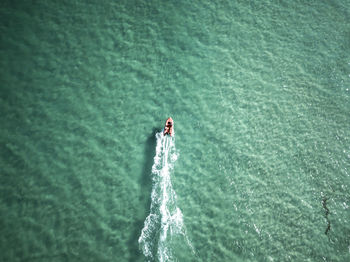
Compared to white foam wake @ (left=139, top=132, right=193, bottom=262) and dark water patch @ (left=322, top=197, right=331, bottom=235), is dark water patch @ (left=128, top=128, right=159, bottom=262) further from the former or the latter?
dark water patch @ (left=322, top=197, right=331, bottom=235)

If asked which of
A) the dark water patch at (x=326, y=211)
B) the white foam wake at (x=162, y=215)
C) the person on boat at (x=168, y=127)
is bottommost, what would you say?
the white foam wake at (x=162, y=215)

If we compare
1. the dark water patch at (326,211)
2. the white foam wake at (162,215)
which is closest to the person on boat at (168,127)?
the white foam wake at (162,215)

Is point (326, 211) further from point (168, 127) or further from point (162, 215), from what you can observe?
point (168, 127)

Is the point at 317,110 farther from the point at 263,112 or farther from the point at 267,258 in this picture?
the point at 267,258

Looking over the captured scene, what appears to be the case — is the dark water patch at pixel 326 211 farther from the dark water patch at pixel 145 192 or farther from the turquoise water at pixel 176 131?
the dark water patch at pixel 145 192

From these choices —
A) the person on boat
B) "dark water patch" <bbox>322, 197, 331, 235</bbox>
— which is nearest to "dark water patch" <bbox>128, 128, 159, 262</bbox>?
the person on boat

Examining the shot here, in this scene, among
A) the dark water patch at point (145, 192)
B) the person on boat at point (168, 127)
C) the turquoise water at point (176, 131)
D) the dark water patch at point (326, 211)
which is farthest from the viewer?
the person on boat at point (168, 127)

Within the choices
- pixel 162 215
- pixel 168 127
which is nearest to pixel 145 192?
pixel 162 215
